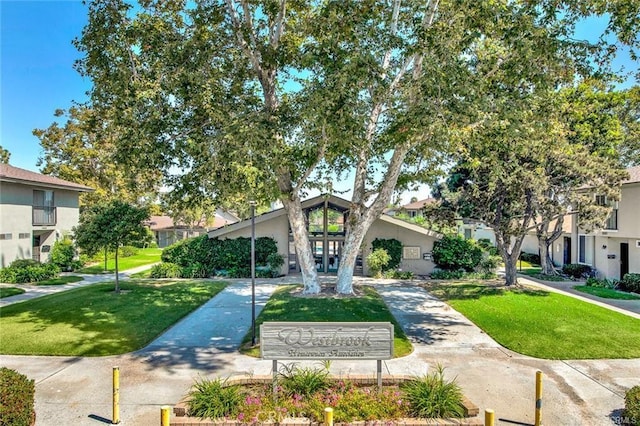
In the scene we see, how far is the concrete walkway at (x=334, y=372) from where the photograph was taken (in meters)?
6.98

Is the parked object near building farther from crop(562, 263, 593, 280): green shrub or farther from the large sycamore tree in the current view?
crop(562, 263, 593, 280): green shrub

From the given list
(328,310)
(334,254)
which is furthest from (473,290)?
(334,254)

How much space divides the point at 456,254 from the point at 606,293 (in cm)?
728

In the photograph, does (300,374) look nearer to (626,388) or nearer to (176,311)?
(626,388)

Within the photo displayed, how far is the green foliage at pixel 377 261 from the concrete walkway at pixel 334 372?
30.2 feet

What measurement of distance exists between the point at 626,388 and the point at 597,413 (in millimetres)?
1641

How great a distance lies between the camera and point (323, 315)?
13438 millimetres

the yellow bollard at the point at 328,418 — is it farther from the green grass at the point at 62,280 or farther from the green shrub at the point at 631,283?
the green grass at the point at 62,280

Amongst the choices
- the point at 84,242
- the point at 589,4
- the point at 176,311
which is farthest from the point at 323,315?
the point at 589,4

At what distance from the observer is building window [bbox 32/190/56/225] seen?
78.3 feet

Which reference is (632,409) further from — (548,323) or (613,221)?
(613,221)

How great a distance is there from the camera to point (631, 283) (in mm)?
18547

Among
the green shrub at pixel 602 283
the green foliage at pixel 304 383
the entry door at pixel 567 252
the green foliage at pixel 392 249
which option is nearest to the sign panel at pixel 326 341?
the green foliage at pixel 304 383

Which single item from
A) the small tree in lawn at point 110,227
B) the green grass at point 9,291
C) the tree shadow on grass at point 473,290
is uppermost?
the small tree in lawn at point 110,227
